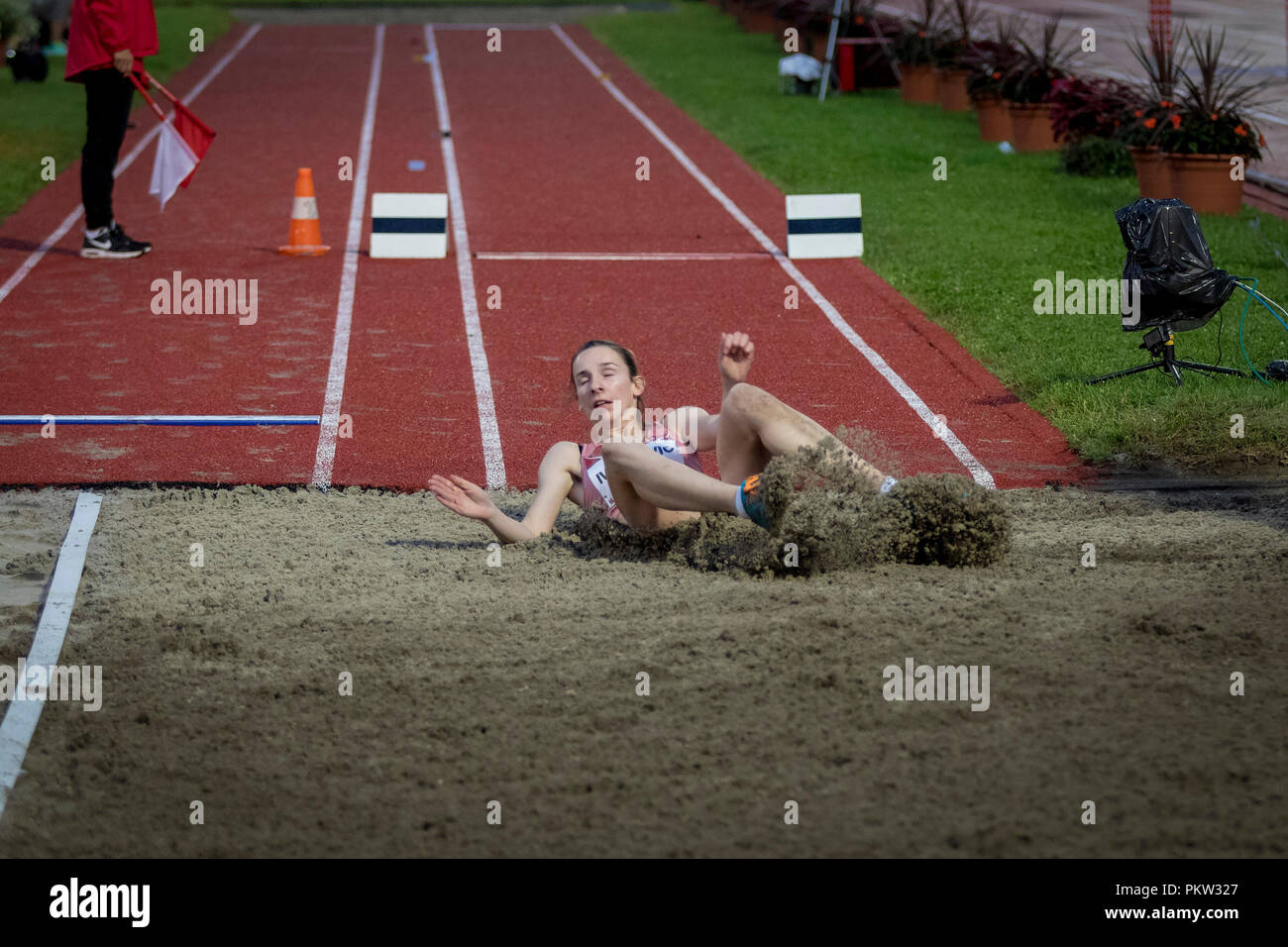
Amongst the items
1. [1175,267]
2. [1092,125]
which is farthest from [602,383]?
[1092,125]

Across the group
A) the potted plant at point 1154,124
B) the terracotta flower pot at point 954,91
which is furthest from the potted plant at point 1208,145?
the terracotta flower pot at point 954,91

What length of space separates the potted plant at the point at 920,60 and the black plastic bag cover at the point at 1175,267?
14255mm

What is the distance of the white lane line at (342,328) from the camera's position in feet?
24.6

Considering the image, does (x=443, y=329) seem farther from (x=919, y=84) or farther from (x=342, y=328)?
(x=919, y=84)

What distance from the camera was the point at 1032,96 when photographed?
17.3 m

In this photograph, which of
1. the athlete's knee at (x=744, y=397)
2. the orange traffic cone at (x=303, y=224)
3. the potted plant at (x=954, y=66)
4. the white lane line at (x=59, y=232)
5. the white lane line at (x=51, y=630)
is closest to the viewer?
the white lane line at (x=51, y=630)

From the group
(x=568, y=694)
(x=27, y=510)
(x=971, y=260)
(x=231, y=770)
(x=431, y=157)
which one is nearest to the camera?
(x=231, y=770)

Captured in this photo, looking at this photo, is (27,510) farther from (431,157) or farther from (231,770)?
(431,157)

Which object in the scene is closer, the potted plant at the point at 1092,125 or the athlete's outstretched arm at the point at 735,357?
the athlete's outstretched arm at the point at 735,357

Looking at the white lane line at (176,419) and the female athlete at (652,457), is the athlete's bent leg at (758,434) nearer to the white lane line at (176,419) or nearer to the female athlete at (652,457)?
the female athlete at (652,457)

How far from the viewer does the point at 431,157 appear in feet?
59.0

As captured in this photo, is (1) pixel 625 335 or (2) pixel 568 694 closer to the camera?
(2) pixel 568 694
